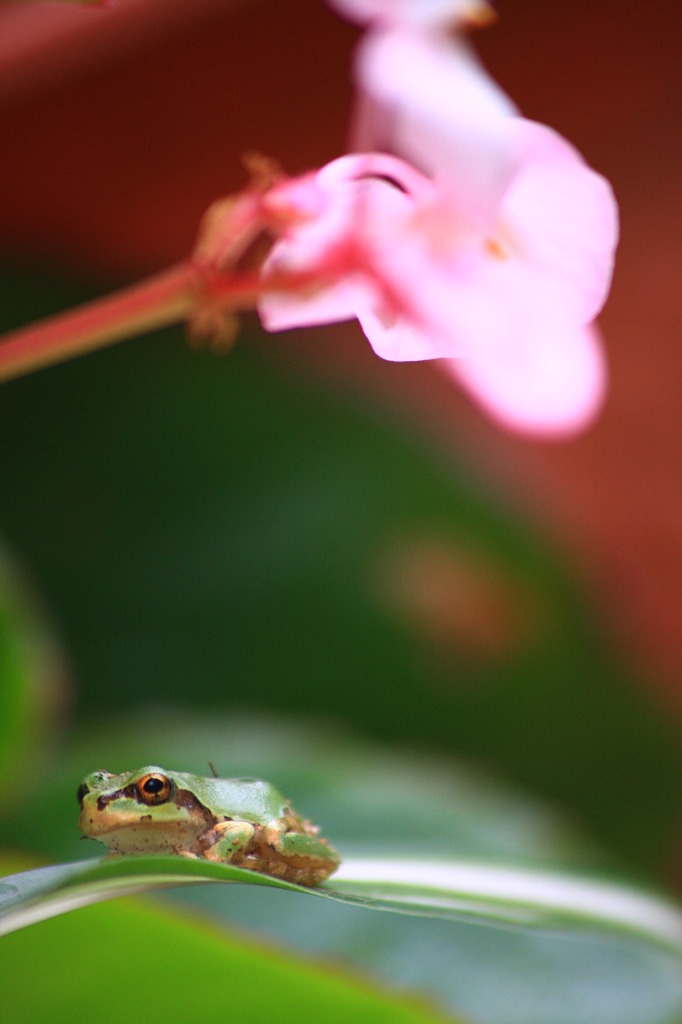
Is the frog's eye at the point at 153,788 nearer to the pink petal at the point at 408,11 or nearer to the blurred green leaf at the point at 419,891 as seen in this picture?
the blurred green leaf at the point at 419,891

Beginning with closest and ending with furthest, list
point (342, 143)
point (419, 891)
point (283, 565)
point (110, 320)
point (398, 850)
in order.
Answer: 1. point (110, 320)
2. point (419, 891)
3. point (398, 850)
4. point (283, 565)
5. point (342, 143)

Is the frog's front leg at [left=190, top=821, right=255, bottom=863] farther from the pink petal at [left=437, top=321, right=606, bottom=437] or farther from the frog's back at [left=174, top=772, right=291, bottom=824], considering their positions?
the pink petal at [left=437, top=321, right=606, bottom=437]

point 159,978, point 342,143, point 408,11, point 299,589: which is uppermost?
point 342,143

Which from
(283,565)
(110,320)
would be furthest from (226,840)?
(283,565)

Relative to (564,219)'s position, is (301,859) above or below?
below

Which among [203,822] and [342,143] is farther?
[342,143]

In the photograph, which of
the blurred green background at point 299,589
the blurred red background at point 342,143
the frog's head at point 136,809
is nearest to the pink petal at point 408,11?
the frog's head at point 136,809

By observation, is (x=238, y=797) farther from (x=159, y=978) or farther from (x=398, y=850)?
(x=398, y=850)

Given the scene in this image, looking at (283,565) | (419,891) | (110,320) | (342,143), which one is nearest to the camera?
(110,320)
